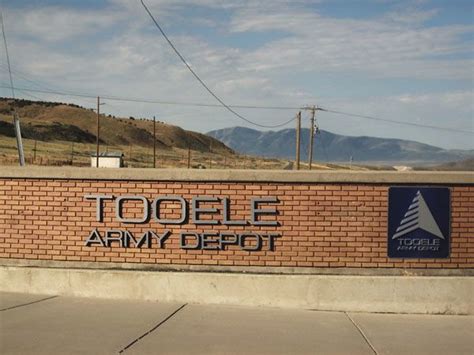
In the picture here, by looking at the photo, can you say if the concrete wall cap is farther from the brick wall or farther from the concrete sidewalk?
the concrete sidewalk

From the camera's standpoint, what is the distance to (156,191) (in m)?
8.90

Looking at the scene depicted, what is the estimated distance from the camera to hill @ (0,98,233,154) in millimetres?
112688

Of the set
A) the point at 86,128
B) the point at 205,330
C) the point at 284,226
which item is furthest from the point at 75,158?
the point at 86,128

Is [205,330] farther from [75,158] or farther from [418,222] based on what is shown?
[75,158]

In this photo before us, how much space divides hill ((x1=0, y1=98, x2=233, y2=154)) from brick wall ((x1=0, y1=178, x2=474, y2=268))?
3781 inches

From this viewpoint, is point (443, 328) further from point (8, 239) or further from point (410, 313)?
point (8, 239)

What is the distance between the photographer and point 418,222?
8.77m

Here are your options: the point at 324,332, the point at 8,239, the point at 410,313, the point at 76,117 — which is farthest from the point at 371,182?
the point at 76,117

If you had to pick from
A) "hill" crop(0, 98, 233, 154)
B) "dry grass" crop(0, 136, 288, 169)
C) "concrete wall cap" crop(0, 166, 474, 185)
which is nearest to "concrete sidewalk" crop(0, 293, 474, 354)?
"concrete wall cap" crop(0, 166, 474, 185)

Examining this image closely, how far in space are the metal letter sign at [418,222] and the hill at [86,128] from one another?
97799mm

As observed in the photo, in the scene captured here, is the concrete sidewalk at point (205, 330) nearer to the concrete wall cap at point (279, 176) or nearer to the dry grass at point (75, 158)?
the concrete wall cap at point (279, 176)

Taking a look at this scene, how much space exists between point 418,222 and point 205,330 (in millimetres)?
3431

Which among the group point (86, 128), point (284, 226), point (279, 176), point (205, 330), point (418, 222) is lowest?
point (205, 330)

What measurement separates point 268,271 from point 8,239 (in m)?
3.76
